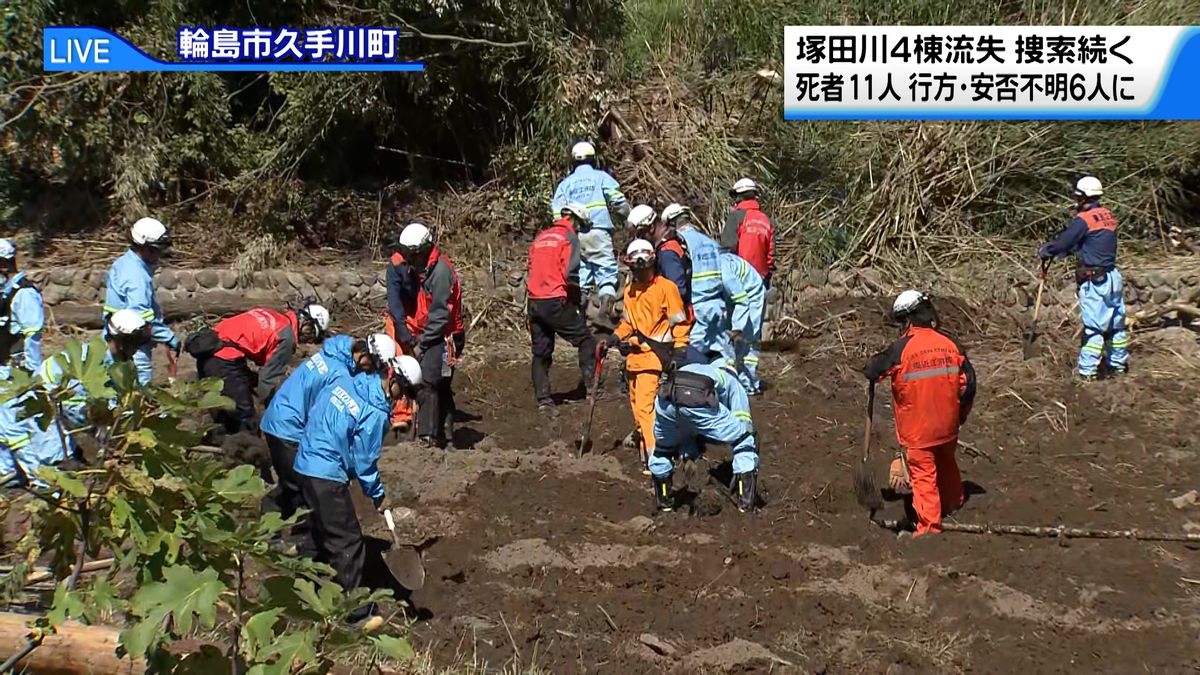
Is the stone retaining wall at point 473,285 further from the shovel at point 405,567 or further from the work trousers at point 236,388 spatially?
the shovel at point 405,567

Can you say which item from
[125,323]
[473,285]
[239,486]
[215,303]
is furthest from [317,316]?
[215,303]

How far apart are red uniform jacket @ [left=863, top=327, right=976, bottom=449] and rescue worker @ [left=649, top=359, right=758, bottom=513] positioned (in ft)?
3.28

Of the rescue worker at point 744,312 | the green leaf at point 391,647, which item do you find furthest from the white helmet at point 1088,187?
the green leaf at point 391,647

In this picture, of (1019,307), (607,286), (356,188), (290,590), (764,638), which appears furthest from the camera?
(356,188)

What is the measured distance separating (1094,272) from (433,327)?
6.34 meters

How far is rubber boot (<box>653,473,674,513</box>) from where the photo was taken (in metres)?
8.30

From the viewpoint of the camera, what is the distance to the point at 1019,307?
42.4 ft

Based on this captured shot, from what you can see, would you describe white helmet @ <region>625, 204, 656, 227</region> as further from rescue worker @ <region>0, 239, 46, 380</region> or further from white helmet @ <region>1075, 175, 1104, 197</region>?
rescue worker @ <region>0, 239, 46, 380</region>

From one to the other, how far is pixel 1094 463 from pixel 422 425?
18.3 ft

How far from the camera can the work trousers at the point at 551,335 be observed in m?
10.6

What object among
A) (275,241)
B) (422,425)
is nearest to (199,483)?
(422,425)

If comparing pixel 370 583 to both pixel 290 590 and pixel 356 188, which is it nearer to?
pixel 290 590

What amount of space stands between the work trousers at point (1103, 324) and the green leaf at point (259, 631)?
954cm
